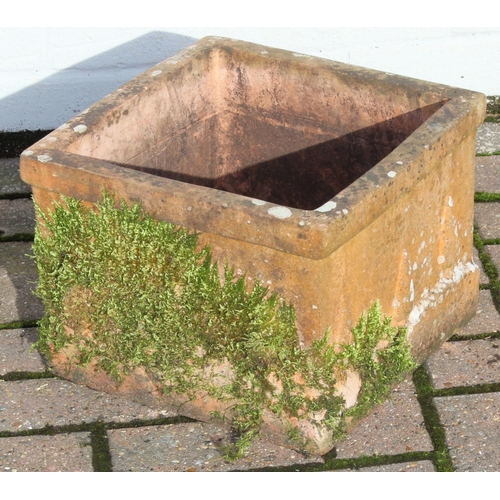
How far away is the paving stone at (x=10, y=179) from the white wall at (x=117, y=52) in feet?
0.69

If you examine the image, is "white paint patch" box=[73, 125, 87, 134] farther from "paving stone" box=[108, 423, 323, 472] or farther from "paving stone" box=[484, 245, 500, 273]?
"paving stone" box=[484, 245, 500, 273]

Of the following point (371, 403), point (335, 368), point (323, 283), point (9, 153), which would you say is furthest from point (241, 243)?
point (9, 153)

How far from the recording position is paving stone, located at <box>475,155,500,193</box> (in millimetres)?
4848

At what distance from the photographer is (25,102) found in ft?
17.3

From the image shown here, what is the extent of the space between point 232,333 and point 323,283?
0.34m

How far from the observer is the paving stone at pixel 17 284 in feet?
13.6

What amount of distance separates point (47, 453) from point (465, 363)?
1.31 metres

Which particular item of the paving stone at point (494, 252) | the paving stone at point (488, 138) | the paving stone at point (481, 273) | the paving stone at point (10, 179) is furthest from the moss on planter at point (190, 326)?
the paving stone at point (488, 138)

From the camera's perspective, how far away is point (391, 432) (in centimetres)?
358

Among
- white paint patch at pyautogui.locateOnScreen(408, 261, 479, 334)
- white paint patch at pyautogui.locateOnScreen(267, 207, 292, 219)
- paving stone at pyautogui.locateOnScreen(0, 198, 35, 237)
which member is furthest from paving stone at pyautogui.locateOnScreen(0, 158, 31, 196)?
white paint patch at pyautogui.locateOnScreen(267, 207, 292, 219)

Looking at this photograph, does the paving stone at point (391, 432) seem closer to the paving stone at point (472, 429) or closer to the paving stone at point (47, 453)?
the paving stone at point (472, 429)

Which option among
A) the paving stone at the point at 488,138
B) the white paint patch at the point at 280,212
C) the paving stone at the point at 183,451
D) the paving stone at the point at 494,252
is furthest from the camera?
the paving stone at the point at 488,138

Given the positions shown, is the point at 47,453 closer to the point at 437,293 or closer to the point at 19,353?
the point at 19,353

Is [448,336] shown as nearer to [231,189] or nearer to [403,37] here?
[231,189]
